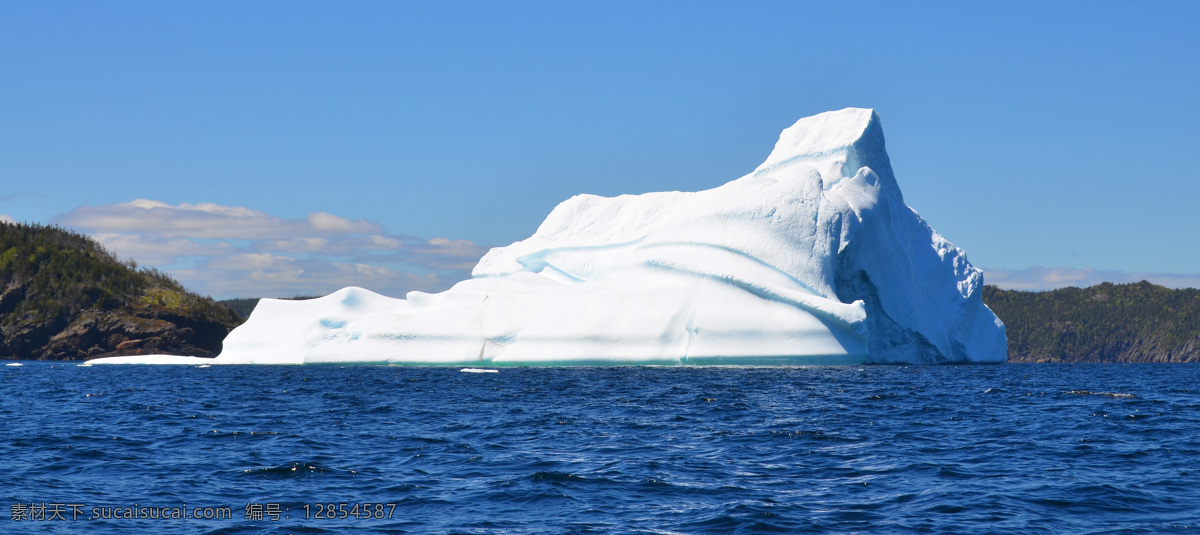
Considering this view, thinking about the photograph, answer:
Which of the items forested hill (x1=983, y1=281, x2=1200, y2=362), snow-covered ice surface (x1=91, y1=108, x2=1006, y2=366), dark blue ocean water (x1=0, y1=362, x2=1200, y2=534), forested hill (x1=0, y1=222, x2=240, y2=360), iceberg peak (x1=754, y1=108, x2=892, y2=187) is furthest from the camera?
forested hill (x1=983, y1=281, x2=1200, y2=362)

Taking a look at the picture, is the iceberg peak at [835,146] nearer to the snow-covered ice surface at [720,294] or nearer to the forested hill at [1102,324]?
the snow-covered ice surface at [720,294]

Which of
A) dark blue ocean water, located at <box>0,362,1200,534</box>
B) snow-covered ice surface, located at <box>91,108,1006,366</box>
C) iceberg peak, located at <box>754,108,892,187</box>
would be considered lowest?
dark blue ocean water, located at <box>0,362,1200,534</box>

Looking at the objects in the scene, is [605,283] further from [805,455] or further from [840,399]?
[805,455]

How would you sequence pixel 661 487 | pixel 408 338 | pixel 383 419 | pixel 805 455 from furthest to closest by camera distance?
pixel 408 338 → pixel 383 419 → pixel 805 455 → pixel 661 487

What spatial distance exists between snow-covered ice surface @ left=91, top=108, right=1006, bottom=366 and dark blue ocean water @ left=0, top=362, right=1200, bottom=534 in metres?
13.3

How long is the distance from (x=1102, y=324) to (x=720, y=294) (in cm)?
10730

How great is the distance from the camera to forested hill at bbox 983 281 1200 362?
119 metres

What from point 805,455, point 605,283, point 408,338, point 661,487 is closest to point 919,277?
point 605,283

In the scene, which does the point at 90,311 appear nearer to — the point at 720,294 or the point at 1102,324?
the point at 720,294

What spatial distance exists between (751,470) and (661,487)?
64.5 inches

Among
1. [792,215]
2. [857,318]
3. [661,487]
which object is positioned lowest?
[661,487]

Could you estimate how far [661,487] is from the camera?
1084 centimetres

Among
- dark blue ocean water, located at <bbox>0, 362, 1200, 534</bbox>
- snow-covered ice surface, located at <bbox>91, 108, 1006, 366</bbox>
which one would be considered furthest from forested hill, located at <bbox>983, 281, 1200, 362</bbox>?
dark blue ocean water, located at <bbox>0, 362, 1200, 534</bbox>

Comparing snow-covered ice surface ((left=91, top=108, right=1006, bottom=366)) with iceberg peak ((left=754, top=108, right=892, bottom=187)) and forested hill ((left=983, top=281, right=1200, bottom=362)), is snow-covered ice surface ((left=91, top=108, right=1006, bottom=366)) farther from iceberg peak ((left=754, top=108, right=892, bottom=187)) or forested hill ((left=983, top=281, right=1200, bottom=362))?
forested hill ((left=983, top=281, right=1200, bottom=362))
